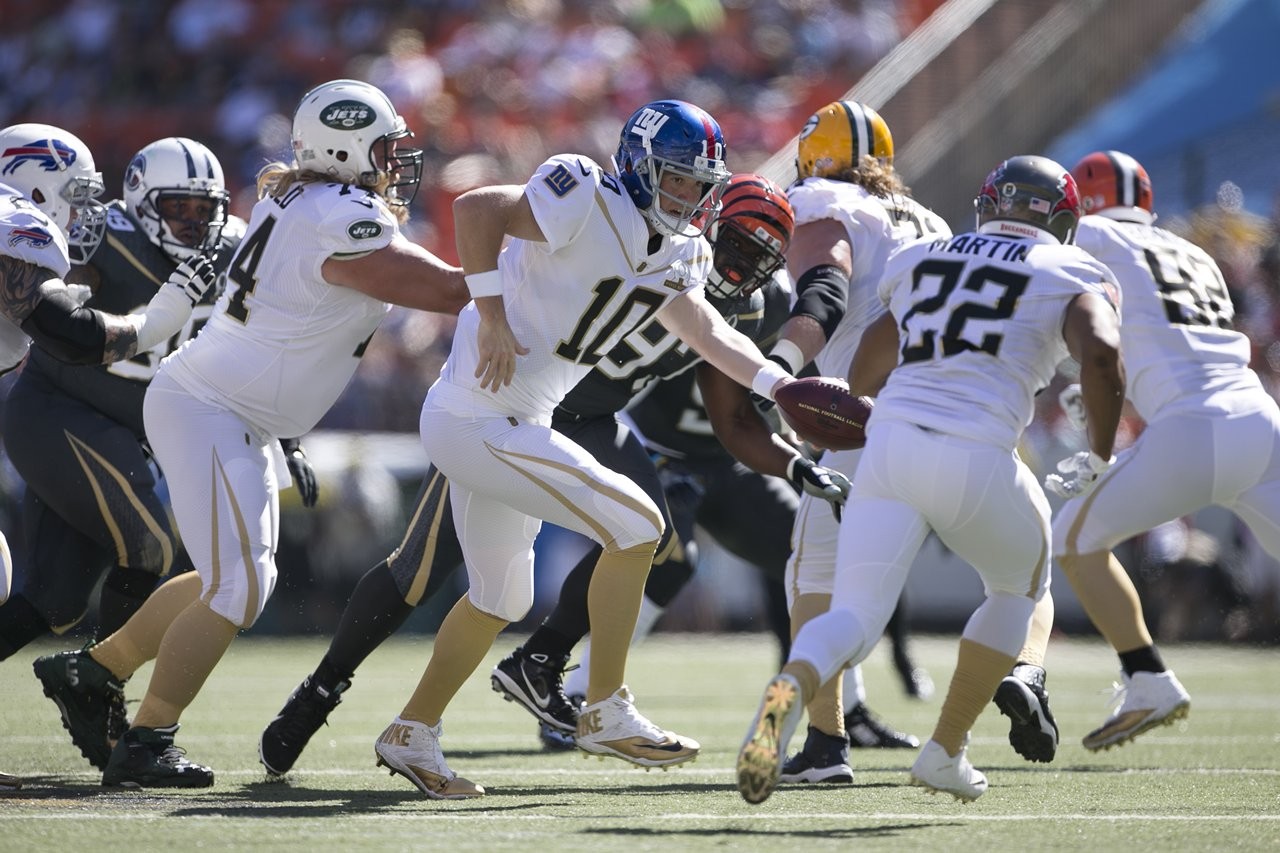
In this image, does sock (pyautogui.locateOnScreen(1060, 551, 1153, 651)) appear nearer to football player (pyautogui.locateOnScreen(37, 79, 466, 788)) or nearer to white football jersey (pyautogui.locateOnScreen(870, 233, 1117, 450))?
white football jersey (pyautogui.locateOnScreen(870, 233, 1117, 450))

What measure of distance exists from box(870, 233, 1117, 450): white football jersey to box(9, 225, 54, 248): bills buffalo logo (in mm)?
2369

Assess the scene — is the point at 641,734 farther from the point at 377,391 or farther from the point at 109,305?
the point at 377,391

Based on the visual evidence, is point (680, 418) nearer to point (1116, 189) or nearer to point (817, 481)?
point (1116, 189)

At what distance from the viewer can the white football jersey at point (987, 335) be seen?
4.23 meters

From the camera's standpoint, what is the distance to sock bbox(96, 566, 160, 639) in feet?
18.7

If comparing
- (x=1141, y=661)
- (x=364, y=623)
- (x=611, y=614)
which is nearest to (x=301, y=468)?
(x=364, y=623)

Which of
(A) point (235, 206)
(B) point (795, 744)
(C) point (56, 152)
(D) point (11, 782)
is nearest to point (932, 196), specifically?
(A) point (235, 206)

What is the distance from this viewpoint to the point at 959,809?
14.8 feet

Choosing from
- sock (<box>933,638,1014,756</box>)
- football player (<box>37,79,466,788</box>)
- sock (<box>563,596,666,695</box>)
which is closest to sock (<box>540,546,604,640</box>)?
sock (<box>563,596,666,695</box>)

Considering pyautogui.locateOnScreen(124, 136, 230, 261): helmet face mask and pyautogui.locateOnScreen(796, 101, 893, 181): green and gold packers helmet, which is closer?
pyautogui.locateOnScreen(124, 136, 230, 261): helmet face mask

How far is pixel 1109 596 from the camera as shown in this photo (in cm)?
511

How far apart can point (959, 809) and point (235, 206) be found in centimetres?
1246

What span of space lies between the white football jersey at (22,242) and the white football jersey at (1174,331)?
3.10 metres

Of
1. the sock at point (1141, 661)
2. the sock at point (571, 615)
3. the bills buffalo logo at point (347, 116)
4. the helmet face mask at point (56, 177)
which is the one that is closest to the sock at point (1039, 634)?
the sock at point (1141, 661)
